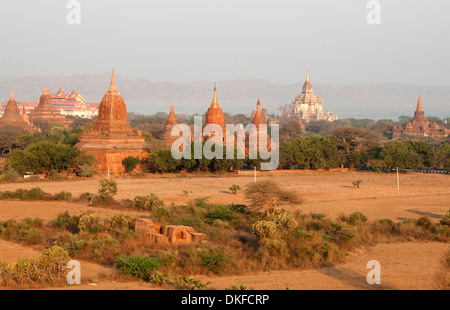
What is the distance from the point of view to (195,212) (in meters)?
22.6

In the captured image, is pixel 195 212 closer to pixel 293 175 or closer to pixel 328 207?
pixel 328 207

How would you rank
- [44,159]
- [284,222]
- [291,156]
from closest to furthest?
[284,222] < [44,159] < [291,156]

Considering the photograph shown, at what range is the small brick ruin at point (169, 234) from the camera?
18292 mm

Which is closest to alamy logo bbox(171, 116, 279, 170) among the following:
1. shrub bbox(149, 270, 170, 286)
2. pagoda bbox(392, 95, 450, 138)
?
shrub bbox(149, 270, 170, 286)

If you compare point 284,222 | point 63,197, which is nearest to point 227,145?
point 63,197

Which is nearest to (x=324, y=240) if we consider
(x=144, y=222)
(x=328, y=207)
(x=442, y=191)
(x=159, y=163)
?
(x=144, y=222)

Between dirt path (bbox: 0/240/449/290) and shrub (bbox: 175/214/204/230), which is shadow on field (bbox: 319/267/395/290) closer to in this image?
dirt path (bbox: 0/240/449/290)

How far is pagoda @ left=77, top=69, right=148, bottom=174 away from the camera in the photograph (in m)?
39.7

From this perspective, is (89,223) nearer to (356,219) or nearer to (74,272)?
(74,272)

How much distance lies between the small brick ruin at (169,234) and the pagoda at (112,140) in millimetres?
18660

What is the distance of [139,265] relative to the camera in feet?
48.5

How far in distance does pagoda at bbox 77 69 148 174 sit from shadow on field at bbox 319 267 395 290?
945 inches

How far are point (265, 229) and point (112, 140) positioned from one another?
25.3m
